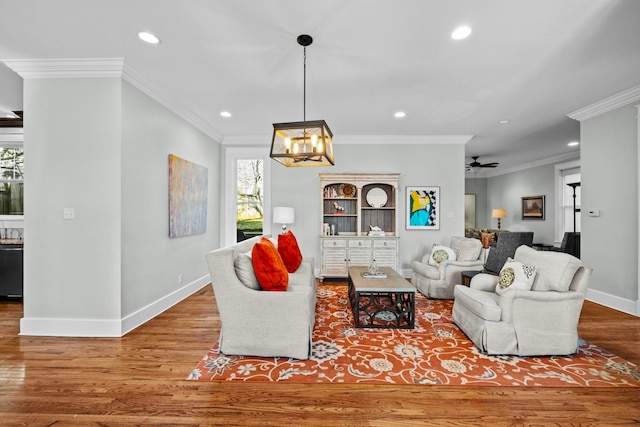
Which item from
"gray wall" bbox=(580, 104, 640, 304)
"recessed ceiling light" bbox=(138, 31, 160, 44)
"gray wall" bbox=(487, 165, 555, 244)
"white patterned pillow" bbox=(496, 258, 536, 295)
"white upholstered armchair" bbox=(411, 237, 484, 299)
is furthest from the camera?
"gray wall" bbox=(487, 165, 555, 244)

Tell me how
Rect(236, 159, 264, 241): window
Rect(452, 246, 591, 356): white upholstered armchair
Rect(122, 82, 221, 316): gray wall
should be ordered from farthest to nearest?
Rect(236, 159, 264, 241): window, Rect(122, 82, 221, 316): gray wall, Rect(452, 246, 591, 356): white upholstered armchair

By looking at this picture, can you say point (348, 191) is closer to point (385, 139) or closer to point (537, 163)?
point (385, 139)

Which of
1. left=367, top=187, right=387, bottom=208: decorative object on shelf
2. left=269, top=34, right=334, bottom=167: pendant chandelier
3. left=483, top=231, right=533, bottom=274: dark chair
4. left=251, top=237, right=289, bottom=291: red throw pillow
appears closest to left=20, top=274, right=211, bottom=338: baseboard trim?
left=251, top=237, right=289, bottom=291: red throw pillow

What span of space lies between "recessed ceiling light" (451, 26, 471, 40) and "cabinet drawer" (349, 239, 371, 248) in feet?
11.6

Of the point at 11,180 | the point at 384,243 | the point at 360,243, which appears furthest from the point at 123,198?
the point at 384,243

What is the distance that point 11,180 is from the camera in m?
4.84

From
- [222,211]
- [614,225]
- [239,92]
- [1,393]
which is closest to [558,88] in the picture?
[614,225]

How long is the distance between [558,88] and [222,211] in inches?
212

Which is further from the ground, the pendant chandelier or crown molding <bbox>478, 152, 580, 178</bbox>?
crown molding <bbox>478, 152, 580, 178</bbox>

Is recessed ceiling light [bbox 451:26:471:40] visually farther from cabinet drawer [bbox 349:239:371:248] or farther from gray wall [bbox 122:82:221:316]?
cabinet drawer [bbox 349:239:371:248]

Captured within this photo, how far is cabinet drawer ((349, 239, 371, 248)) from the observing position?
18.1 ft

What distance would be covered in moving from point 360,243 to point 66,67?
14.7 ft

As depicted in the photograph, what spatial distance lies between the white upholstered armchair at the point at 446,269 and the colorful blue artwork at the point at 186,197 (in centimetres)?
Answer: 351

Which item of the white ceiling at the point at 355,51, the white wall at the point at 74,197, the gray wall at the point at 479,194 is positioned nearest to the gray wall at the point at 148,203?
the white wall at the point at 74,197
